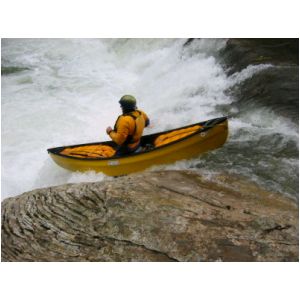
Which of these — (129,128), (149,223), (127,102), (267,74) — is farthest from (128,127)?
(267,74)

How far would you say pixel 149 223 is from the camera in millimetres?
3971

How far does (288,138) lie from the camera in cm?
616

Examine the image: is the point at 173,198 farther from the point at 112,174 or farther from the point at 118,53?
the point at 118,53

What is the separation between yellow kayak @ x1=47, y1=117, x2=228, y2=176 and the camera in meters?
5.47

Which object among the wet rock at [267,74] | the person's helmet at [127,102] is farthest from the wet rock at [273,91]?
the person's helmet at [127,102]

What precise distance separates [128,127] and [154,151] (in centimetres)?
55

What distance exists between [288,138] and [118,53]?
9603mm

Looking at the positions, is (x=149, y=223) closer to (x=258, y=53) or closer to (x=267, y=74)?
(x=267, y=74)

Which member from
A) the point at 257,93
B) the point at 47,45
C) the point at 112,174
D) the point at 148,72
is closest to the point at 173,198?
the point at 112,174

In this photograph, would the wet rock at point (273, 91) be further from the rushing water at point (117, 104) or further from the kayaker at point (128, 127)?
the kayaker at point (128, 127)

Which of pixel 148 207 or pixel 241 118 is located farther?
pixel 241 118

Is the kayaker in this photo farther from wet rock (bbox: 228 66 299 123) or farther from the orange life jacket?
wet rock (bbox: 228 66 299 123)

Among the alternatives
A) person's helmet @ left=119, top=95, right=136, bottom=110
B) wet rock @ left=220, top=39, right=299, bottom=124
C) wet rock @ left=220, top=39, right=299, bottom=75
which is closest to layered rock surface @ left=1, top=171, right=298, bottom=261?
person's helmet @ left=119, top=95, right=136, bottom=110

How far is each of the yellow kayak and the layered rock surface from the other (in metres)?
0.88
